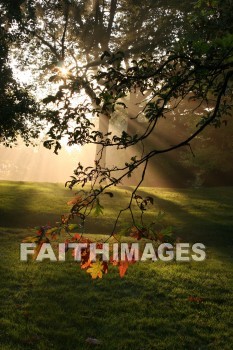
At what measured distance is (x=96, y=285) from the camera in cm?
1053

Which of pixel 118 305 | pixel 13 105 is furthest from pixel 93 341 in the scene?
pixel 13 105

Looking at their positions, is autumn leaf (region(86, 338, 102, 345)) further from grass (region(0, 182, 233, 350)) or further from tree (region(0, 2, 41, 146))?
tree (region(0, 2, 41, 146))

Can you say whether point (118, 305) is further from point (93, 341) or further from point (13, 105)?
point (13, 105)

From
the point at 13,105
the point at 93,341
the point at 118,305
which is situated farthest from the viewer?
the point at 13,105

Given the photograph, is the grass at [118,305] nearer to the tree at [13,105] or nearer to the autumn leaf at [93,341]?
the autumn leaf at [93,341]

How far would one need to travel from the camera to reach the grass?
24.8 ft

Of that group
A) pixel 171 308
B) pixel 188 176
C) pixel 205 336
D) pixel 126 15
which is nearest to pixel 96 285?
A: pixel 171 308

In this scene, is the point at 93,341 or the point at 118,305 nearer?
the point at 93,341

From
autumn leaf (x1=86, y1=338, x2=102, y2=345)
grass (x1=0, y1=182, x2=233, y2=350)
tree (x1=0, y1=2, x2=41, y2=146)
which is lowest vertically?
autumn leaf (x1=86, y1=338, x2=102, y2=345)

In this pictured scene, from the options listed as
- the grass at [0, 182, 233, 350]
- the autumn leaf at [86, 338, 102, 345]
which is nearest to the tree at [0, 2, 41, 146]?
the grass at [0, 182, 233, 350]

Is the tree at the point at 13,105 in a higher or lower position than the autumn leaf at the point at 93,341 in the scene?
higher

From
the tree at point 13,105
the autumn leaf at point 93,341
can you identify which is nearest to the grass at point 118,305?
the autumn leaf at point 93,341

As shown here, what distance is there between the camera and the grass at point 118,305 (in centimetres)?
755

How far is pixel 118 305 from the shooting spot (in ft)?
30.0
